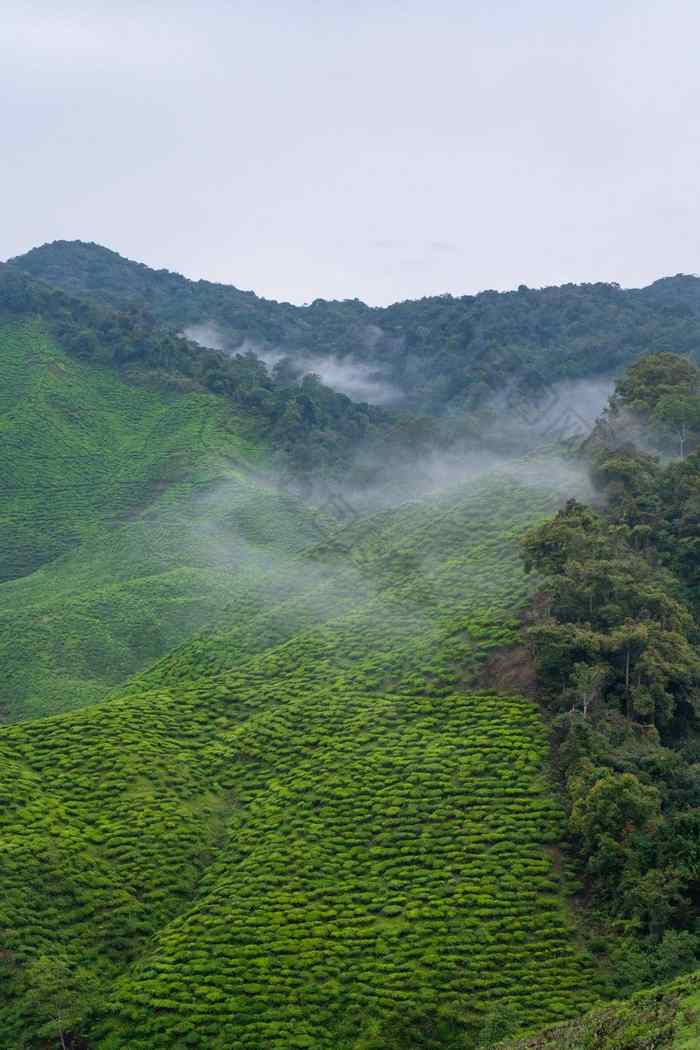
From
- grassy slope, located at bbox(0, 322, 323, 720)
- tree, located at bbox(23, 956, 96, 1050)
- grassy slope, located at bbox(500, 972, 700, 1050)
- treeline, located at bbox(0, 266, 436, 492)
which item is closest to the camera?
grassy slope, located at bbox(500, 972, 700, 1050)

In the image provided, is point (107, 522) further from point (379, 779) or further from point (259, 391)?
point (379, 779)

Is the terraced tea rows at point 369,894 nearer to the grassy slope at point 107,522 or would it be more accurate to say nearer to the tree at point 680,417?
the grassy slope at point 107,522

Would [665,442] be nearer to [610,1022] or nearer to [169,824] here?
[169,824]

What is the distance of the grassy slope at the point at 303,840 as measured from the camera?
28797mm

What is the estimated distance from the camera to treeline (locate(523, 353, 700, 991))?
30.5 m

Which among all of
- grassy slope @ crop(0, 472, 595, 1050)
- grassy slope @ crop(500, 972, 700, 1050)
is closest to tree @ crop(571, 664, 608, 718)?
grassy slope @ crop(0, 472, 595, 1050)

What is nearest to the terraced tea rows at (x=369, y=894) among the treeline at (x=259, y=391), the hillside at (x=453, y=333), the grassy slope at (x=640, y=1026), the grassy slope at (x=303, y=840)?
the grassy slope at (x=303, y=840)

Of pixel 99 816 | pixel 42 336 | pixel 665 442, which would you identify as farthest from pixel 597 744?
pixel 42 336

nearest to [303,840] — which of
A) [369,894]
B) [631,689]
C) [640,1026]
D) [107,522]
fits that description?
[369,894]

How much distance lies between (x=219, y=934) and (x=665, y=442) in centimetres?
4785

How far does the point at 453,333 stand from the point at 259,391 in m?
46.9

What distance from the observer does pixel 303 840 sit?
3588 cm

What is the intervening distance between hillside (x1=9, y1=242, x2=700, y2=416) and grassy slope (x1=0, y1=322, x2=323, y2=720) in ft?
116

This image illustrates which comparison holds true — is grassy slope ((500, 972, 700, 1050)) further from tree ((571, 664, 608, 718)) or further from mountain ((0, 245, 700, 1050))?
tree ((571, 664, 608, 718))
